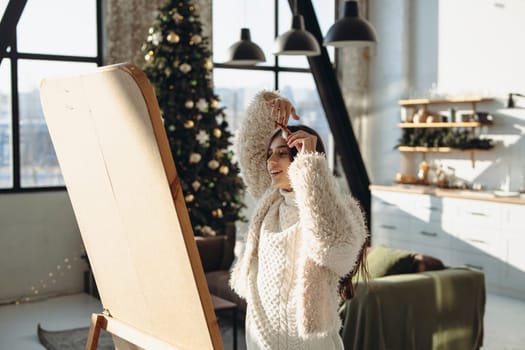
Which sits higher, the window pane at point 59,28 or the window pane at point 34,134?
the window pane at point 59,28

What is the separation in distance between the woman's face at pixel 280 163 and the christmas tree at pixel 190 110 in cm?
434

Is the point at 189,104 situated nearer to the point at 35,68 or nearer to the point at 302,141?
the point at 35,68

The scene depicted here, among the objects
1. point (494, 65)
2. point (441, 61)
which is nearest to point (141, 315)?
point (494, 65)

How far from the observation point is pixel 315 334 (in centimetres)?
182

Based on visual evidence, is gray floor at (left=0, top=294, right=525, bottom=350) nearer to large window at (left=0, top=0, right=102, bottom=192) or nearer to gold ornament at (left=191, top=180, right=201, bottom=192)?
large window at (left=0, top=0, right=102, bottom=192)

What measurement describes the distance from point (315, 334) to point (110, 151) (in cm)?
74

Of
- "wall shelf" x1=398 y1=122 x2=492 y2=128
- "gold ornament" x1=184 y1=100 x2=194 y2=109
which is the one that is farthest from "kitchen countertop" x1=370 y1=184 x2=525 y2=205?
"gold ornament" x1=184 y1=100 x2=194 y2=109

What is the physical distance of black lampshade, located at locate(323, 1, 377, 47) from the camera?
4.64m

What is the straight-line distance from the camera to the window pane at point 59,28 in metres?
6.50

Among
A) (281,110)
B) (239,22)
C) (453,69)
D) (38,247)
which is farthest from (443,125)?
(281,110)

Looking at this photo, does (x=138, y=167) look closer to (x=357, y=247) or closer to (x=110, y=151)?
(x=110, y=151)

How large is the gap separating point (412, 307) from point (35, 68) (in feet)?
14.3

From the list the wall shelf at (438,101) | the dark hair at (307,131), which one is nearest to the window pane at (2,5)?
the wall shelf at (438,101)

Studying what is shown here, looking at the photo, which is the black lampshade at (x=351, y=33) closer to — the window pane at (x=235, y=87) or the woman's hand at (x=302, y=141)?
the woman's hand at (x=302, y=141)
